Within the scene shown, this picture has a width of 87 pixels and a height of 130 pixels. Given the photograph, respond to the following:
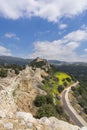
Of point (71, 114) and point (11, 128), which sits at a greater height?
point (11, 128)

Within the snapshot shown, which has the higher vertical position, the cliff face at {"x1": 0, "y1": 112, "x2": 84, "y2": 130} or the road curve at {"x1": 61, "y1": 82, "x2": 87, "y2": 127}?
the cliff face at {"x1": 0, "y1": 112, "x2": 84, "y2": 130}

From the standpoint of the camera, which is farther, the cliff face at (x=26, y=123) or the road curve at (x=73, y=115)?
the road curve at (x=73, y=115)

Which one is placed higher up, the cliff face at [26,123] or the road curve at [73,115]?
the cliff face at [26,123]

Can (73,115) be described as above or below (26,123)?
below

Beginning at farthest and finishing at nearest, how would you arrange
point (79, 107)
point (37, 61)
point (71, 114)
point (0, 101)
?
1. point (37, 61)
2. point (79, 107)
3. point (71, 114)
4. point (0, 101)

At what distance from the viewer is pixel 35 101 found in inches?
1747

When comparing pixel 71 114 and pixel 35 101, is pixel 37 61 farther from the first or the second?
→ pixel 35 101

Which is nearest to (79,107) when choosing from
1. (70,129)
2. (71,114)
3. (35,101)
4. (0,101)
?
(71,114)

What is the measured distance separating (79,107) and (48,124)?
68.3 metres

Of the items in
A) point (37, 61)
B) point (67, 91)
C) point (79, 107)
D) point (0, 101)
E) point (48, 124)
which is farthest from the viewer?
point (37, 61)

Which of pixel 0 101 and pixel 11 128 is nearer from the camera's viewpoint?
pixel 11 128

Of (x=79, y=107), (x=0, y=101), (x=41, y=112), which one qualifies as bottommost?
(x=79, y=107)

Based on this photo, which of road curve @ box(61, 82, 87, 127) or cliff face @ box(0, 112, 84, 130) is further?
road curve @ box(61, 82, 87, 127)

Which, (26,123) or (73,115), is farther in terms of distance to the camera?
(73,115)
